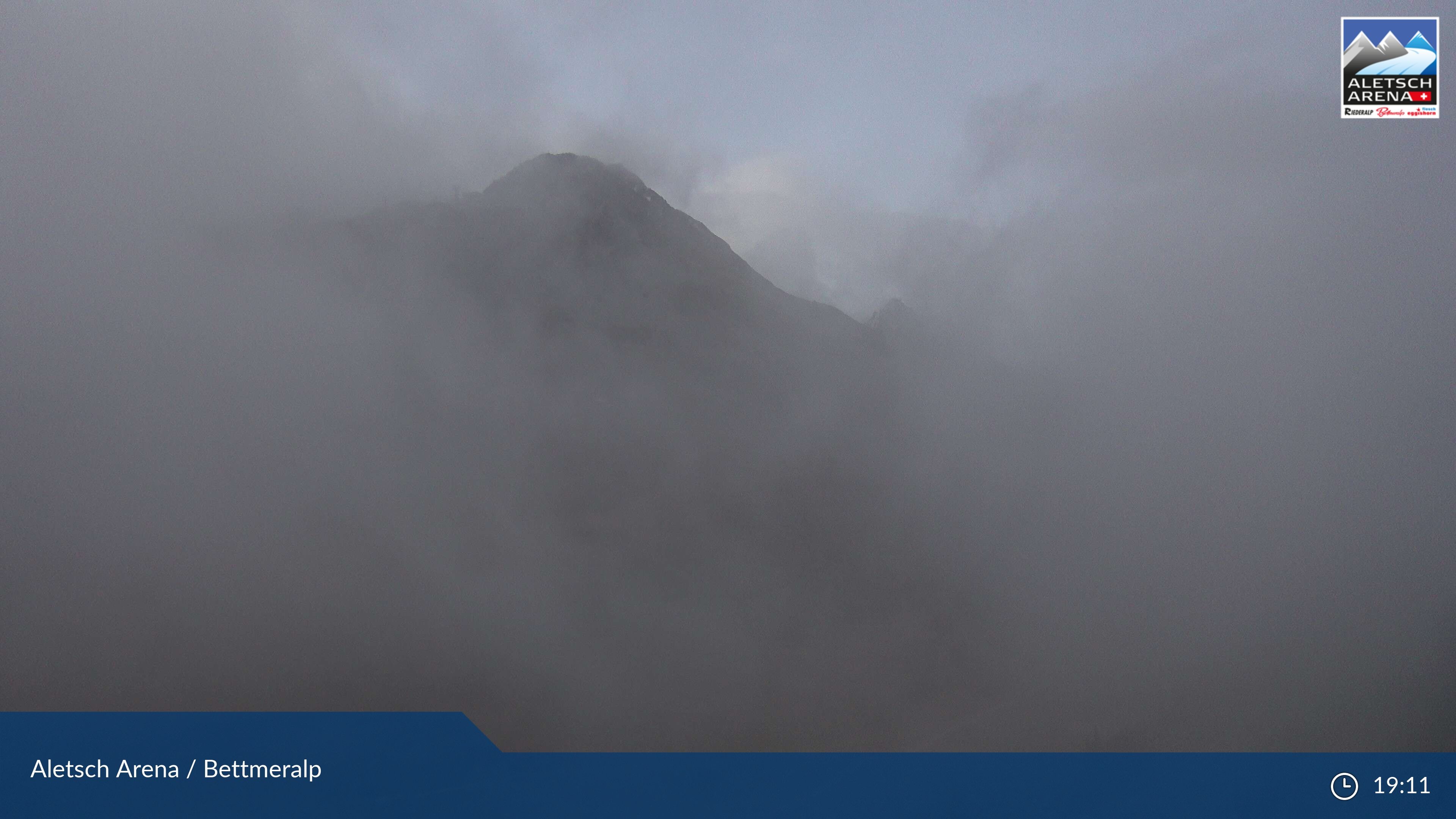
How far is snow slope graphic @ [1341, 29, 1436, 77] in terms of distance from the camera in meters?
20.5

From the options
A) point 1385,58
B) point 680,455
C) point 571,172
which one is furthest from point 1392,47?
point 571,172

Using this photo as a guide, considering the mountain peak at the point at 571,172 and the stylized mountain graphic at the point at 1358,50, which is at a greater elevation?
the mountain peak at the point at 571,172

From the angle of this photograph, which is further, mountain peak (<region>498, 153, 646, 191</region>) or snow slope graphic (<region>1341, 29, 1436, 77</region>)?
mountain peak (<region>498, 153, 646, 191</region>)

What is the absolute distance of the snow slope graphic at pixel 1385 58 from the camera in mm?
20547

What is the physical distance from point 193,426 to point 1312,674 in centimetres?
4924

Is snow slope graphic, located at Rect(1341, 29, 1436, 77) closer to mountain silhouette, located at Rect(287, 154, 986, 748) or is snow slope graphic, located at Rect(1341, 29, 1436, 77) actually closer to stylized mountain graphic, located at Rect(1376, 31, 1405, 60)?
stylized mountain graphic, located at Rect(1376, 31, 1405, 60)

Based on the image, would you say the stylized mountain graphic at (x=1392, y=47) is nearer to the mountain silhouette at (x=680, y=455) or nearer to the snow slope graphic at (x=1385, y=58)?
the snow slope graphic at (x=1385, y=58)

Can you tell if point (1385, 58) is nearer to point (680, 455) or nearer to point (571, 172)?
point (680, 455)

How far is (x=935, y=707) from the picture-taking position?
117 feet

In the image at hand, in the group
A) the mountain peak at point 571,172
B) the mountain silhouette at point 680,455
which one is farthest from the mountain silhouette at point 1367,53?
the mountain peak at point 571,172

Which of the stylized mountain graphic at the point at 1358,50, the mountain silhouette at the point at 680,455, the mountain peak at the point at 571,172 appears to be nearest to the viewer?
the stylized mountain graphic at the point at 1358,50

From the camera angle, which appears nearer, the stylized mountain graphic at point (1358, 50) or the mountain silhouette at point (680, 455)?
the stylized mountain graphic at point (1358, 50)

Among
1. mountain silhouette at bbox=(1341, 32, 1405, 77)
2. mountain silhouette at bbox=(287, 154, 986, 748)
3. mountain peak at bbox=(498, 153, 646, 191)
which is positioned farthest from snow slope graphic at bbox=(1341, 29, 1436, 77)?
mountain peak at bbox=(498, 153, 646, 191)

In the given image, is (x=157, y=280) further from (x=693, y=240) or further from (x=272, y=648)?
(x=693, y=240)
